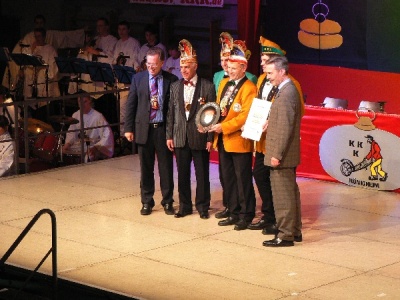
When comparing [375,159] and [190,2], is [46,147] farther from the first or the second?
[190,2]

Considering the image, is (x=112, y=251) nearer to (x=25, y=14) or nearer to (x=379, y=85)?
(x=379, y=85)

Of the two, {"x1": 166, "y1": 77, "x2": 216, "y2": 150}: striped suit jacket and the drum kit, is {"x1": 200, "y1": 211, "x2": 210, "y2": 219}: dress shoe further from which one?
the drum kit

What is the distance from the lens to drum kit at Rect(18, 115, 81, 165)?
1425cm

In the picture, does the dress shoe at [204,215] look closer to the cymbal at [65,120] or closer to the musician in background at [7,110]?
the cymbal at [65,120]

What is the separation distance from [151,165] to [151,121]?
543 mm

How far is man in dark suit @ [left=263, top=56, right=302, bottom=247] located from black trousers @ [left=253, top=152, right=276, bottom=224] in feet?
1.49

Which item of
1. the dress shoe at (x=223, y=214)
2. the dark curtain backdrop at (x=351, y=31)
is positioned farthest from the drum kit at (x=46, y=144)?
the dress shoe at (x=223, y=214)

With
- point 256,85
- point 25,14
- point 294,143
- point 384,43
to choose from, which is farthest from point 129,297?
point 25,14

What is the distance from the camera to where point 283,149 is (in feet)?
31.6

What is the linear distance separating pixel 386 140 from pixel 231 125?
8.40 feet

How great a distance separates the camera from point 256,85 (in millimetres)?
10539

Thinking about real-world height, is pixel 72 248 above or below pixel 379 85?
below

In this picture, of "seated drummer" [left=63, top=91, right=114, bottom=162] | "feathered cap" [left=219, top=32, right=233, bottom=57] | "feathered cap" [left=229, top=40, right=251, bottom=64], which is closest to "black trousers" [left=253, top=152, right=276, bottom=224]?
"feathered cap" [left=229, top=40, right=251, bottom=64]

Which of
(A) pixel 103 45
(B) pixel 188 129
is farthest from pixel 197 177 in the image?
(A) pixel 103 45
